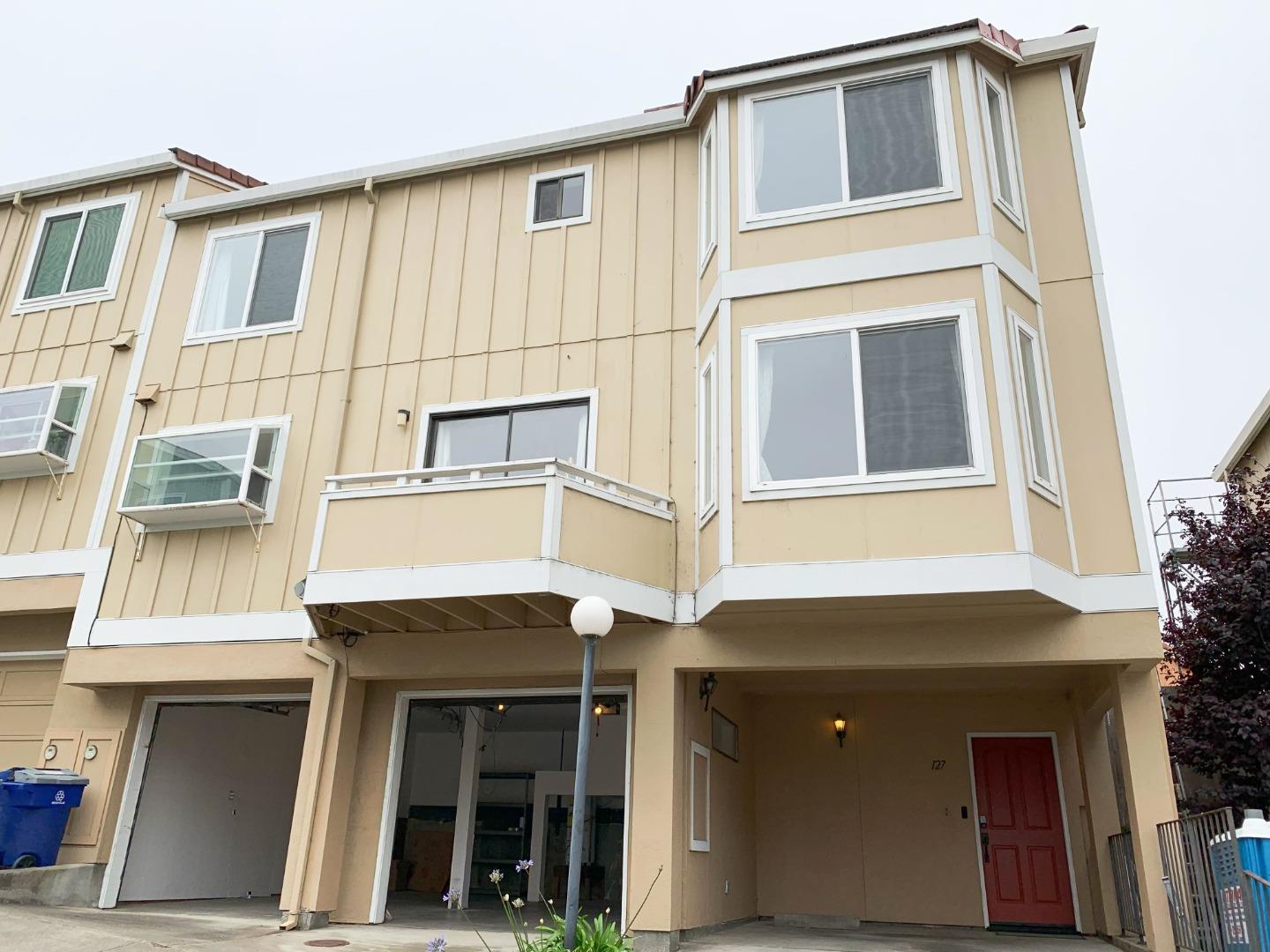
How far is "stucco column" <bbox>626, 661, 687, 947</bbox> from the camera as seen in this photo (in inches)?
291

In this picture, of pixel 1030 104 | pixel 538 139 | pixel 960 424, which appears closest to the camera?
pixel 960 424

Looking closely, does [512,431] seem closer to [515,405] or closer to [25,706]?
[515,405]

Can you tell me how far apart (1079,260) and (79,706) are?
37.5 feet

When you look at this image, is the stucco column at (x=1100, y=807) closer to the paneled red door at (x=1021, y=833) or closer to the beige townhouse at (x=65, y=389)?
the paneled red door at (x=1021, y=833)

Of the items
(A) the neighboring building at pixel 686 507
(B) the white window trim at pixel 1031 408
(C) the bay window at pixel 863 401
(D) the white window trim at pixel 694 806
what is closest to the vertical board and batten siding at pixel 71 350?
(A) the neighboring building at pixel 686 507

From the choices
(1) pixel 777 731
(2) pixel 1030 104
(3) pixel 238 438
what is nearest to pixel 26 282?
(3) pixel 238 438

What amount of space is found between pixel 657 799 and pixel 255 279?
26.3 ft

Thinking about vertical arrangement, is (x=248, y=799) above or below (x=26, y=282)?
below

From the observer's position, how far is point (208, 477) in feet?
32.3

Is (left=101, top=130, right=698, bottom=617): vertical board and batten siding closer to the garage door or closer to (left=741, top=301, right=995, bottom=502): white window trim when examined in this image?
(left=741, top=301, right=995, bottom=502): white window trim

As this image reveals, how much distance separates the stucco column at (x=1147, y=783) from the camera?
6.81 metres

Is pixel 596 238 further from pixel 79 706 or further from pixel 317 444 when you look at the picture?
pixel 79 706

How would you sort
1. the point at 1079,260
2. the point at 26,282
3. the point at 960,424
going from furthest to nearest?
the point at 26,282 → the point at 1079,260 → the point at 960,424

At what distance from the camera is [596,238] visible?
10.1 metres
